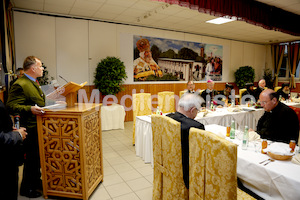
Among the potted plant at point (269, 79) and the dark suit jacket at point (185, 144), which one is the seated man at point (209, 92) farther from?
the potted plant at point (269, 79)

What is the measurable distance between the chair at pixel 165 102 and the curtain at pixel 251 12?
6.78 feet

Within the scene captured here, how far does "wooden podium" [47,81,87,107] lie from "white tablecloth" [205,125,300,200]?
79.4 inches

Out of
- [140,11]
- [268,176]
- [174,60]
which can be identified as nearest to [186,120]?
[268,176]

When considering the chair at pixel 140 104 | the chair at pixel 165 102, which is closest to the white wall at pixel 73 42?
the chair at pixel 165 102

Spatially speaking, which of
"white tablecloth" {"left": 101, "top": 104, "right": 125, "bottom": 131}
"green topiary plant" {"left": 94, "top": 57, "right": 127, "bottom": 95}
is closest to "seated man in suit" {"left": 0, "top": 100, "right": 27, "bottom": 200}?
"white tablecloth" {"left": 101, "top": 104, "right": 125, "bottom": 131}

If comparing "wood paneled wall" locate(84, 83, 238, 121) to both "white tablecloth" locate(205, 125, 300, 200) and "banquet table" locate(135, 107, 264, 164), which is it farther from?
"white tablecloth" locate(205, 125, 300, 200)

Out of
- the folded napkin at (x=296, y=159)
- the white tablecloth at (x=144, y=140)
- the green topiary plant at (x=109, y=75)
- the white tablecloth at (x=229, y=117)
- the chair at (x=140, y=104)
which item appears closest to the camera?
the folded napkin at (x=296, y=159)

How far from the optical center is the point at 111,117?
239 inches

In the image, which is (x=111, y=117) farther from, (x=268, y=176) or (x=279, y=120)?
(x=268, y=176)

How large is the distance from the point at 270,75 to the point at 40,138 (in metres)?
11.9

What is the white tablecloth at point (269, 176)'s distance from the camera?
1613 millimetres

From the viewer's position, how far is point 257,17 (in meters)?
5.28

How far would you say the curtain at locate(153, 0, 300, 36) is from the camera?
4.27 meters

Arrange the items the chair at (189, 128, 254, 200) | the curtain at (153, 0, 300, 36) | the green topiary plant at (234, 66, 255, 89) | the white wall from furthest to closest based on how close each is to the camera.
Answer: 1. the green topiary plant at (234, 66, 255, 89)
2. the white wall
3. the curtain at (153, 0, 300, 36)
4. the chair at (189, 128, 254, 200)
